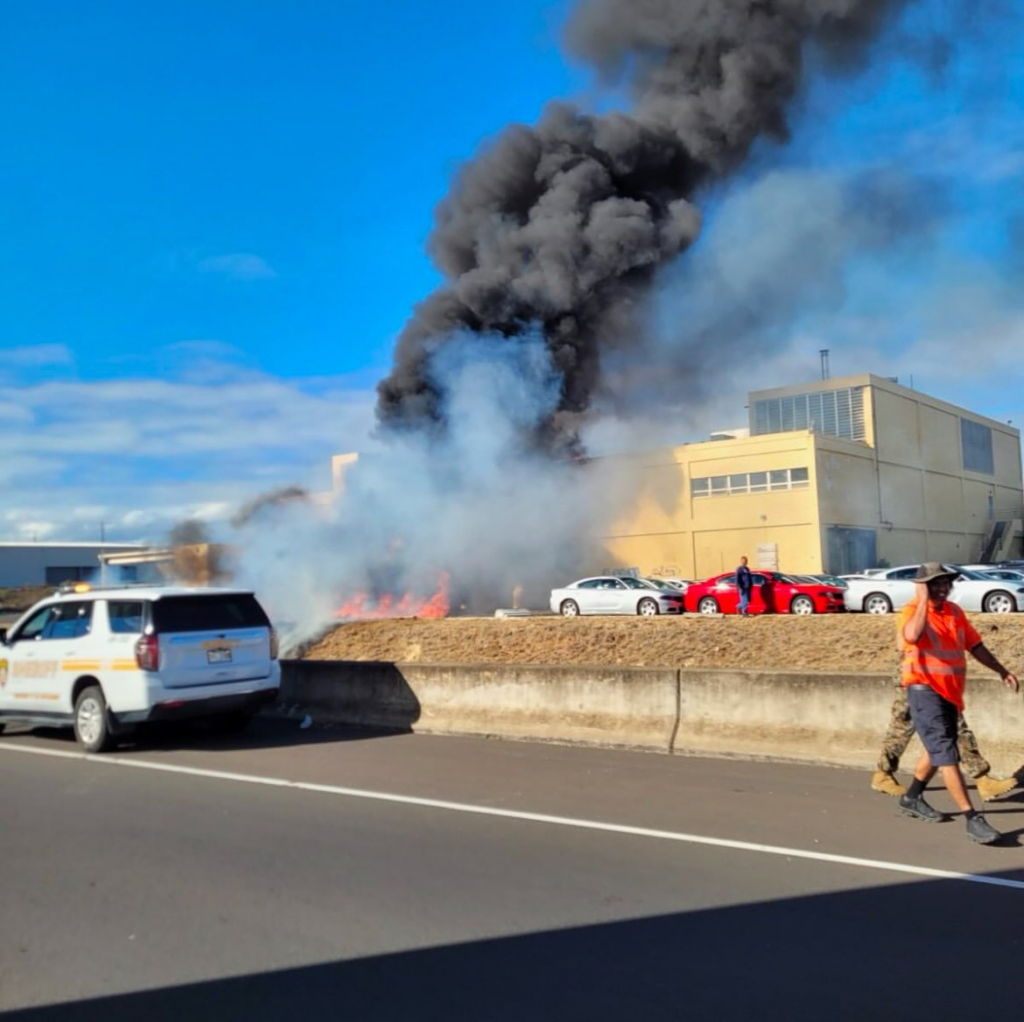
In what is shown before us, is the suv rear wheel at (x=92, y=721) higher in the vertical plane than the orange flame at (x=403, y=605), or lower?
lower

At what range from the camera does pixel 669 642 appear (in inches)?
581

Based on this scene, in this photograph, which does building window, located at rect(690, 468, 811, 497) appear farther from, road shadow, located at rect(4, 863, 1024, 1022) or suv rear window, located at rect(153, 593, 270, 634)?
road shadow, located at rect(4, 863, 1024, 1022)

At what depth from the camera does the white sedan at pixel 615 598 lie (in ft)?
88.9

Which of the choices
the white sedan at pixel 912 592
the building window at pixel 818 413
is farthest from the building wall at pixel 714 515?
the white sedan at pixel 912 592

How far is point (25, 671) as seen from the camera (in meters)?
10.9

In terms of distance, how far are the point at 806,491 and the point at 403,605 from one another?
2243 cm

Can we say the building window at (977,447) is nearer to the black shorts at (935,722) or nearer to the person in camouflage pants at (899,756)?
the person in camouflage pants at (899,756)

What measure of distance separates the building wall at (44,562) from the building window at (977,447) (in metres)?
56.9

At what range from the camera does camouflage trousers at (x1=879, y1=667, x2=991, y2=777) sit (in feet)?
22.5

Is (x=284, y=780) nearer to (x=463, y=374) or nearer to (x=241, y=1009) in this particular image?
(x=241, y=1009)

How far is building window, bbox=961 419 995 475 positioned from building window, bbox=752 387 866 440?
13.6 meters

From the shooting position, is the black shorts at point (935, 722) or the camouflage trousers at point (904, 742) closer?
the black shorts at point (935, 722)

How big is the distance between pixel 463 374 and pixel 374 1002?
84.8ft

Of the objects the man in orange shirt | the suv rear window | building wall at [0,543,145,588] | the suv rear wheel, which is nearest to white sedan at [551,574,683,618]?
the suv rear window
